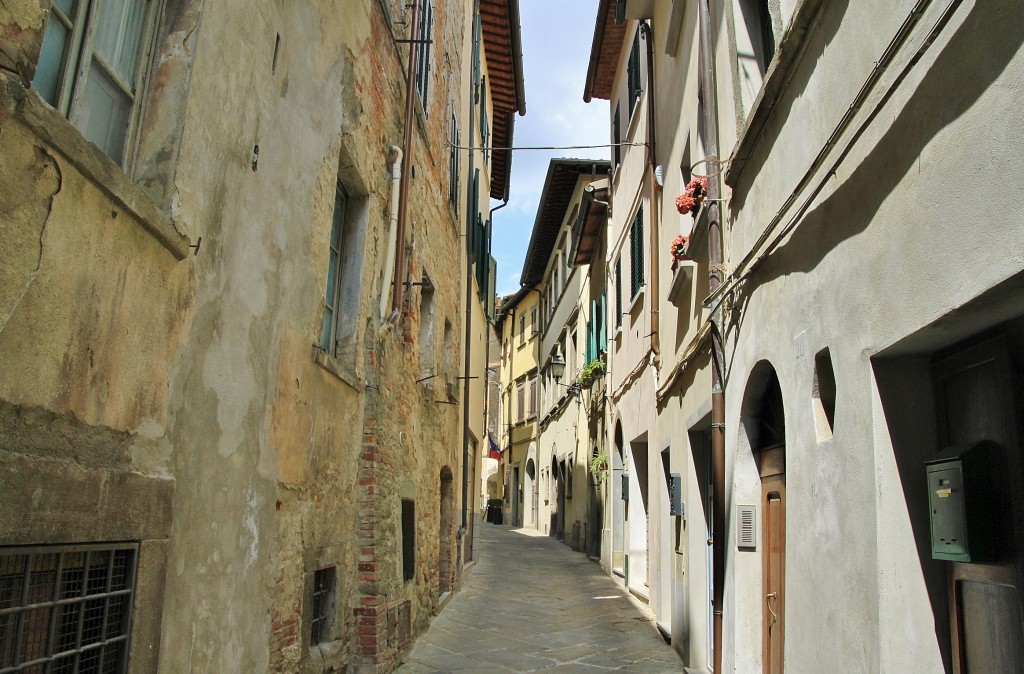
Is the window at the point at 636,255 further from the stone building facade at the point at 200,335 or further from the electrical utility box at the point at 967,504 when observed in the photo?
the electrical utility box at the point at 967,504

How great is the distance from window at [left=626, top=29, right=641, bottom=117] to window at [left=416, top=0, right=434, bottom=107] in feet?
11.3

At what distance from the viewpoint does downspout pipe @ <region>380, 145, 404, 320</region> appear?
6.62 m

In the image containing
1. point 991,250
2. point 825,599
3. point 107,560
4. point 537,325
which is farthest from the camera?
point 537,325

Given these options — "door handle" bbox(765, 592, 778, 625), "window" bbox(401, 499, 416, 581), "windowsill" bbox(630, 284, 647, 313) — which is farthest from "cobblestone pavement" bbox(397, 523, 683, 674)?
"windowsill" bbox(630, 284, 647, 313)

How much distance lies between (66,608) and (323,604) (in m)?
3.04

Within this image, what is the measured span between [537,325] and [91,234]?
2484 cm

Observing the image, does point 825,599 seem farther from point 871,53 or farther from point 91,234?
point 91,234

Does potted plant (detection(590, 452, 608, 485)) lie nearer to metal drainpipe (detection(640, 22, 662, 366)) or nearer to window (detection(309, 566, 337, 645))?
metal drainpipe (detection(640, 22, 662, 366))

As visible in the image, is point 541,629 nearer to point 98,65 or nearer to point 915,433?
point 915,433

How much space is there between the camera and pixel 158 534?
3035mm

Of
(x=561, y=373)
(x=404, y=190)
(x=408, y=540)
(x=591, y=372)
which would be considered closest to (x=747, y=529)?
(x=408, y=540)

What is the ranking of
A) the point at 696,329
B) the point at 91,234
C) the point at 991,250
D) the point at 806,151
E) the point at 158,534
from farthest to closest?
the point at 696,329 → the point at 806,151 → the point at 158,534 → the point at 91,234 → the point at 991,250

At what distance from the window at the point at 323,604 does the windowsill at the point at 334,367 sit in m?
1.26

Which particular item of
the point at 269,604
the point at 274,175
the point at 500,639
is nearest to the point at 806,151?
the point at 274,175
